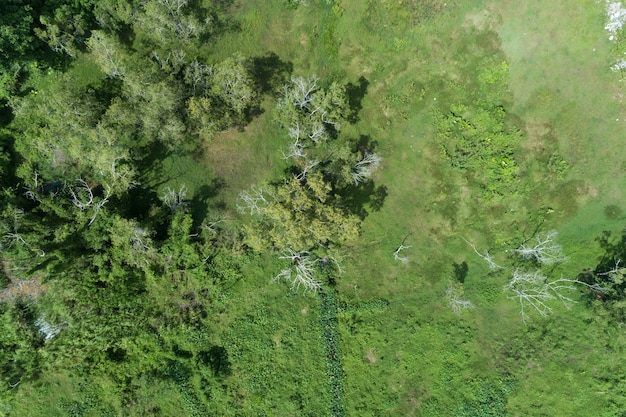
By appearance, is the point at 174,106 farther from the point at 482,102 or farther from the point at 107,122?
the point at 482,102

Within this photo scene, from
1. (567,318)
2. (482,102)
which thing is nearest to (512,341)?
(567,318)

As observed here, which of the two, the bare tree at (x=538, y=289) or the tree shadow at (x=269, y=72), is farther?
the tree shadow at (x=269, y=72)

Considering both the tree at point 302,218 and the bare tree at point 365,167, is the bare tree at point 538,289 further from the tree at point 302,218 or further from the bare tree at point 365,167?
the tree at point 302,218

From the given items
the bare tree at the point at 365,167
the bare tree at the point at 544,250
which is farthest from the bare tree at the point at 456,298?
the bare tree at the point at 365,167

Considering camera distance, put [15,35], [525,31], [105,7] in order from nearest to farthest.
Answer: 1. [15,35]
2. [105,7]
3. [525,31]

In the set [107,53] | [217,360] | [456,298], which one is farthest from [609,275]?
[107,53]

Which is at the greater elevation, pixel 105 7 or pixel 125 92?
pixel 105 7
